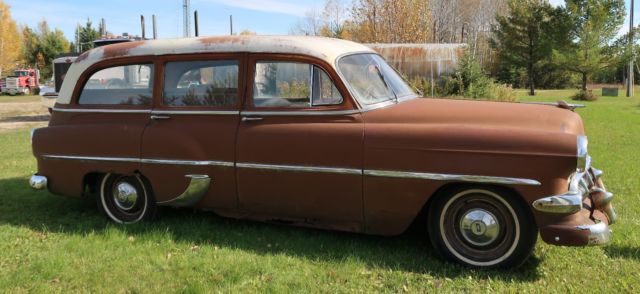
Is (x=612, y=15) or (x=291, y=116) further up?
(x=612, y=15)

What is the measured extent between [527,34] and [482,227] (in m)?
38.3

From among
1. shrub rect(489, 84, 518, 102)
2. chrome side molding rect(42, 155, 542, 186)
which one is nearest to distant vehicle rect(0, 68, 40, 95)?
shrub rect(489, 84, 518, 102)

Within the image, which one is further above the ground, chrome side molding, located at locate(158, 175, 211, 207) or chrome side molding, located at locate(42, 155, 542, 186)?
chrome side molding, located at locate(42, 155, 542, 186)

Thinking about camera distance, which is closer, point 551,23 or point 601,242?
point 601,242

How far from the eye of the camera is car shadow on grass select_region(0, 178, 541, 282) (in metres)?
4.12

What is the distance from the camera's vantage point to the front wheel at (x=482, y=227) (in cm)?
393

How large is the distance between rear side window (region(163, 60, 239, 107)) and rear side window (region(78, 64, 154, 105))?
0.77ft

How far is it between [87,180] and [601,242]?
469 centimetres

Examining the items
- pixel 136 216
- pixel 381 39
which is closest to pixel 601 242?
pixel 136 216

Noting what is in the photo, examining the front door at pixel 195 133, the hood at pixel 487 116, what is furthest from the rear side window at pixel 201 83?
the hood at pixel 487 116

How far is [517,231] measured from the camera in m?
3.95

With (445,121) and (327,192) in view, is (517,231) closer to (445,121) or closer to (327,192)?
(445,121)

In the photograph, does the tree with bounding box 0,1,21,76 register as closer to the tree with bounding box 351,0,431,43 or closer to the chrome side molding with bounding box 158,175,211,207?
the tree with bounding box 351,0,431,43

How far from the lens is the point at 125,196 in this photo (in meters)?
5.40
